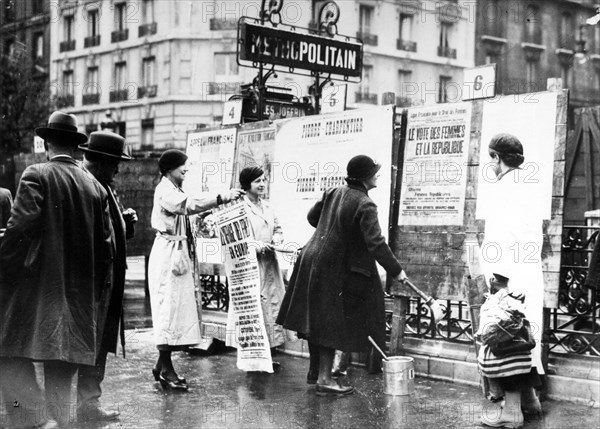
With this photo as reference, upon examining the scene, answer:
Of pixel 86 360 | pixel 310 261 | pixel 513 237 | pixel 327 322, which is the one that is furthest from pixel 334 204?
pixel 86 360

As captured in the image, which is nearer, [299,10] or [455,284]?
[455,284]

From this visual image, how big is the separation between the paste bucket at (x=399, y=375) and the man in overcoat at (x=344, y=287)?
0.32 metres

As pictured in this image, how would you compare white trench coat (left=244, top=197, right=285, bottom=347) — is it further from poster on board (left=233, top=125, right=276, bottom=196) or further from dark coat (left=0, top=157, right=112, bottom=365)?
dark coat (left=0, top=157, right=112, bottom=365)

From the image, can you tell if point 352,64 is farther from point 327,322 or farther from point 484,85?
point 327,322

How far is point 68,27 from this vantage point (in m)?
46.6

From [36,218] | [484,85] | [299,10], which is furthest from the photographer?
[299,10]

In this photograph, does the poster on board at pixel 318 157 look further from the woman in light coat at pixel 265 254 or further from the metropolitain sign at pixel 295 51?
the metropolitain sign at pixel 295 51

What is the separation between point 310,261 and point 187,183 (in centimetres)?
357

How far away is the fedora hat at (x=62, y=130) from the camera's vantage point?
6.13 m

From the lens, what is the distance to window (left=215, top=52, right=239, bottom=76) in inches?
1590

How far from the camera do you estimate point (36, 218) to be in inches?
228

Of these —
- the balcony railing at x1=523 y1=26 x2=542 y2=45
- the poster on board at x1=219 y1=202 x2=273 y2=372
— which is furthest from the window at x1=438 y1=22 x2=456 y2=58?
the poster on board at x1=219 y1=202 x2=273 y2=372

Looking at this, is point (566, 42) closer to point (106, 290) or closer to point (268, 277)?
point (268, 277)

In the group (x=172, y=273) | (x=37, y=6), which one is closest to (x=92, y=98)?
(x=37, y=6)
